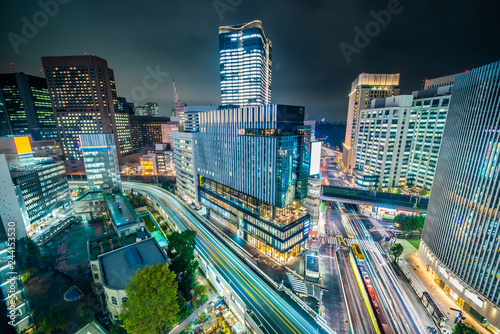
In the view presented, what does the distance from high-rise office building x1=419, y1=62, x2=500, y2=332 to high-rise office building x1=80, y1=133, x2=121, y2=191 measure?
124082mm

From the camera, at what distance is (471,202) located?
40250mm

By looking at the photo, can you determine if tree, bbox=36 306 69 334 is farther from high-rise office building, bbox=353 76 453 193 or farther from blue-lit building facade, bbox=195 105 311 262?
high-rise office building, bbox=353 76 453 193

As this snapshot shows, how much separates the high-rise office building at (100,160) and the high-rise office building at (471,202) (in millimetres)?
124082

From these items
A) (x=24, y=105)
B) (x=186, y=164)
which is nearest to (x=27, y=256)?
(x=186, y=164)

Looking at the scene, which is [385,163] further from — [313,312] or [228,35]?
[228,35]

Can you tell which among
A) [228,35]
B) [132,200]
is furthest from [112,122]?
[228,35]

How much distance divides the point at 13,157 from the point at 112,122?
8179cm

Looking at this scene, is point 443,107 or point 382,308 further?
point 443,107

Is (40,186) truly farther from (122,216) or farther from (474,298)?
(474,298)

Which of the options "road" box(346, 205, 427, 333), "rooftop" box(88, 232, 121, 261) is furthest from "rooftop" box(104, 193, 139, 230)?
"road" box(346, 205, 427, 333)


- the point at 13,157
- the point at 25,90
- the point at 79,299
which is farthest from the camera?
Result: the point at 25,90

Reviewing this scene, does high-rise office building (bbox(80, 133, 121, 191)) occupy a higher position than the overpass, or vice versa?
high-rise office building (bbox(80, 133, 121, 191))

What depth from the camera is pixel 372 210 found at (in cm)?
8588

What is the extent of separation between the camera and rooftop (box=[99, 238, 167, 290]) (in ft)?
113
